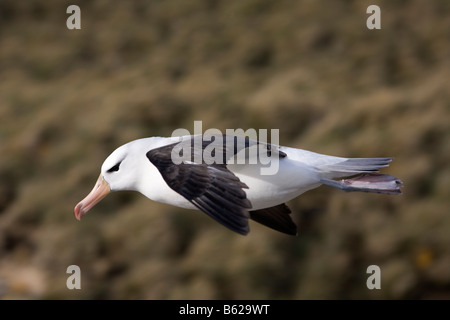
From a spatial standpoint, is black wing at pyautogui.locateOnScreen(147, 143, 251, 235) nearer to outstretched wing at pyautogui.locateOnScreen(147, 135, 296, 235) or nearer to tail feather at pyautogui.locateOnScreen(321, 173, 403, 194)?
outstretched wing at pyautogui.locateOnScreen(147, 135, 296, 235)

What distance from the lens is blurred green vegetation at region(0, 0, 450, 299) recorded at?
807 cm

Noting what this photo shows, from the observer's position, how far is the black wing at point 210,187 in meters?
2.73

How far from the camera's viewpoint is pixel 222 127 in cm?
885

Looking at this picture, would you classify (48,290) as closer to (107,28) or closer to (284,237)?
(284,237)

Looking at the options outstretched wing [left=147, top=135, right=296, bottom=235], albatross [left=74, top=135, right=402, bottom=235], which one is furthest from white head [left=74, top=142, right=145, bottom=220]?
outstretched wing [left=147, top=135, right=296, bottom=235]

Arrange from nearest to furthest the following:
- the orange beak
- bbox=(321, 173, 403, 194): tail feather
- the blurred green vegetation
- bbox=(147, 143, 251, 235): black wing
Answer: bbox=(147, 143, 251, 235): black wing → bbox=(321, 173, 403, 194): tail feather → the orange beak → the blurred green vegetation

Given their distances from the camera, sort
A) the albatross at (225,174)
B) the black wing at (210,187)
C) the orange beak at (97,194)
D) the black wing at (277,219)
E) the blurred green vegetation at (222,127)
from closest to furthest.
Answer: the black wing at (210,187) < the albatross at (225,174) < the orange beak at (97,194) < the black wing at (277,219) < the blurred green vegetation at (222,127)

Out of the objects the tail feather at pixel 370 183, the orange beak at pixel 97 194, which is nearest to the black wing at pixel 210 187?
the orange beak at pixel 97 194

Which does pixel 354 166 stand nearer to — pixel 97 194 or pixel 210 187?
pixel 210 187

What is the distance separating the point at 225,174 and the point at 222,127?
597 cm

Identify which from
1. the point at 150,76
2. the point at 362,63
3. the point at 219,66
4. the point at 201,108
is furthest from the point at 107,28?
the point at 362,63

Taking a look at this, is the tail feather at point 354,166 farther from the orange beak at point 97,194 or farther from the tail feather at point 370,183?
the orange beak at point 97,194

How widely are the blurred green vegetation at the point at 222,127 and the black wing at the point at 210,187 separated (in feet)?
16.4

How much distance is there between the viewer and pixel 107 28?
12352 mm
